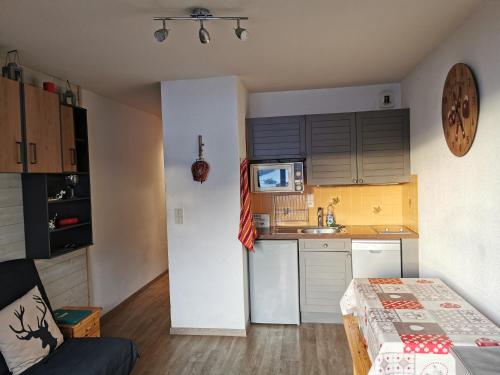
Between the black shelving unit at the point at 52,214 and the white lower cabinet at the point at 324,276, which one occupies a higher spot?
the black shelving unit at the point at 52,214

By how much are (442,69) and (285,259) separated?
2.10 metres

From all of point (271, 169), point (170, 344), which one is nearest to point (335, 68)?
point (271, 169)

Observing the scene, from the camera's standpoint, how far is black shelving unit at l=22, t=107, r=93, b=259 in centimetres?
266

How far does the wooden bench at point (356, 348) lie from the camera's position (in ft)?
6.49

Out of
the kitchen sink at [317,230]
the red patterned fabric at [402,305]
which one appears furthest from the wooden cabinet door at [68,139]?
the red patterned fabric at [402,305]

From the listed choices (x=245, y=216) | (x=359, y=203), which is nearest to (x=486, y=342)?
(x=245, y=216)

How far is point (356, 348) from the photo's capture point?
2152 millimetres

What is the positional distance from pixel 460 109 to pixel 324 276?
193 cm

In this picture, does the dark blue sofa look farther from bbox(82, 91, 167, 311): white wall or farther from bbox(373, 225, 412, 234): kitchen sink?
bbox(373, 225, 412, 234): kitchen sink

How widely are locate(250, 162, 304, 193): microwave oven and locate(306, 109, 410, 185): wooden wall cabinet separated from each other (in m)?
0.17

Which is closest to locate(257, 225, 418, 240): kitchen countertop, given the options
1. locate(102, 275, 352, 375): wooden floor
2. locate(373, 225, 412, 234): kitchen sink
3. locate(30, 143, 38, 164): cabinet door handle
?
locate(373, 225, 412, 234): kitchen sink

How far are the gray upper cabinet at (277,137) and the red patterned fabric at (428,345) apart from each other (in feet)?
7.65

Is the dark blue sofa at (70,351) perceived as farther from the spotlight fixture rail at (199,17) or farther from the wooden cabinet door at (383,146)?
the wooden cabinet door at (383,146)

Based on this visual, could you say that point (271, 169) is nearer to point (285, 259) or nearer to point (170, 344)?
point (285, 259)
